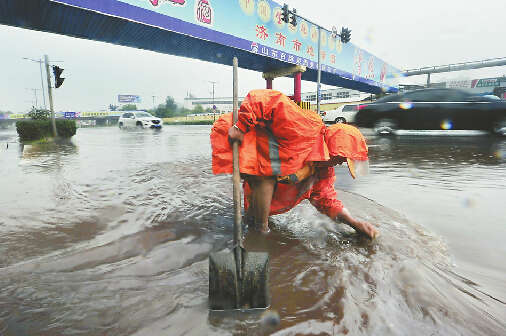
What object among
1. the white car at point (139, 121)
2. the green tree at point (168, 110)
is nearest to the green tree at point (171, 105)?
the green tree at point (168, 110)

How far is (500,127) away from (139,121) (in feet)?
62.8

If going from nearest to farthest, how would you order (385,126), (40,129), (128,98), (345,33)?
(385,126) < (40,129) < (345,33) < (128,98)

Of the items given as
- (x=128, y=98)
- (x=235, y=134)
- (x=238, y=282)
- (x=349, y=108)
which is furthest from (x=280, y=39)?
(x=128, y=98)

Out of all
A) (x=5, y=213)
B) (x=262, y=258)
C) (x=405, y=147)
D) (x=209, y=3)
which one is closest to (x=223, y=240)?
(x=262, y=258)

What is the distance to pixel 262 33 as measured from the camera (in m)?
13.7

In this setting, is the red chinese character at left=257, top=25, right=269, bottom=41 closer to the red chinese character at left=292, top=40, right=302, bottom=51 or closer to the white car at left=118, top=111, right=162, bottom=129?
the red chinese character at left=292, top=40, right=302, bottom=51

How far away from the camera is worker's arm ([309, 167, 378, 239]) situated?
211 cm

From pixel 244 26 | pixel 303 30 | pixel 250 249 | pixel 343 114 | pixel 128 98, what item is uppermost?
pixel 128 98

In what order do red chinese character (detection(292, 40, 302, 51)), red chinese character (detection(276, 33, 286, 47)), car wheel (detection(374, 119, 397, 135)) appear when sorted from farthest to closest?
red chinese character (detection(292, 40, 302, 51)) < red chinese character (detection(276, 33, 286, 47)) < car wheel (detection(374, 119, 397, 135))

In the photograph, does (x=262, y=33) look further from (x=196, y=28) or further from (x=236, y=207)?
(x=236, y=207)

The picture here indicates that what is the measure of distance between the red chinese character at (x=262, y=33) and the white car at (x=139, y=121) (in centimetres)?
961

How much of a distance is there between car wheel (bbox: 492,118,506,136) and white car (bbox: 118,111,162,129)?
58.8ft

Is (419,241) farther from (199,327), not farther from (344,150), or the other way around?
(199,327)

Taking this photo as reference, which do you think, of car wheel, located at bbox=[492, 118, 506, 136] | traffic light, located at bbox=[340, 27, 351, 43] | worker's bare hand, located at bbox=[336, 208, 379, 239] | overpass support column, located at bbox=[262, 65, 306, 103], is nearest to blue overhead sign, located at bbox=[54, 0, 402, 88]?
overpass support column, located at bbox=[262, 65, 306, 103]
